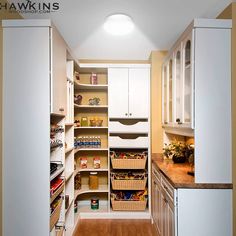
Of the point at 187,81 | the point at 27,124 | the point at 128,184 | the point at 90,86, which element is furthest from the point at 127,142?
the point at 27,124

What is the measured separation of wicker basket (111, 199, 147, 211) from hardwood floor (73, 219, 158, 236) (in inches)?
6.9

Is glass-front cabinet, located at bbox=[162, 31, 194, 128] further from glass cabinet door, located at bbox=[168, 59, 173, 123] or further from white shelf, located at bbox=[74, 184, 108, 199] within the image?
white shelf, located at bbox=[74, 184, 108, 199]

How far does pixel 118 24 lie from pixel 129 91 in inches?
45.9

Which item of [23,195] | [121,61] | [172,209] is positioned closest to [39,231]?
[23,195]

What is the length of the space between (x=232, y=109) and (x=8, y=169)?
1983 mm

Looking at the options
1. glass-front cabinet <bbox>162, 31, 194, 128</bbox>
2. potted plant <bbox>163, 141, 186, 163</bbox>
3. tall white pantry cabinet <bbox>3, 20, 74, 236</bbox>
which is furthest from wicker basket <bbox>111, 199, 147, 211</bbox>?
tall white pantry cabinet <bbox>3, 20, 74, 236</bbox>

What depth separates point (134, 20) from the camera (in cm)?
257

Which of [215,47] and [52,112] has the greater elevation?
[215,47]

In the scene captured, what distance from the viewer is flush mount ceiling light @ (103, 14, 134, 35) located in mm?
2468

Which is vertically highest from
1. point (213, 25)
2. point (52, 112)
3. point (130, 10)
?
point (130, 10)

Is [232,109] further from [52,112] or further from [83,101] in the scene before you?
[83,101]

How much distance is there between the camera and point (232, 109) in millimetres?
2031

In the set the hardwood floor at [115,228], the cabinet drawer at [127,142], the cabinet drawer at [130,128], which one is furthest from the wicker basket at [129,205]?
the cabinet drawer at [130,128]

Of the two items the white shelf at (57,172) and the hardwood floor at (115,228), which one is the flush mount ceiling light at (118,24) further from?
the hardwood floor at (115,228)
